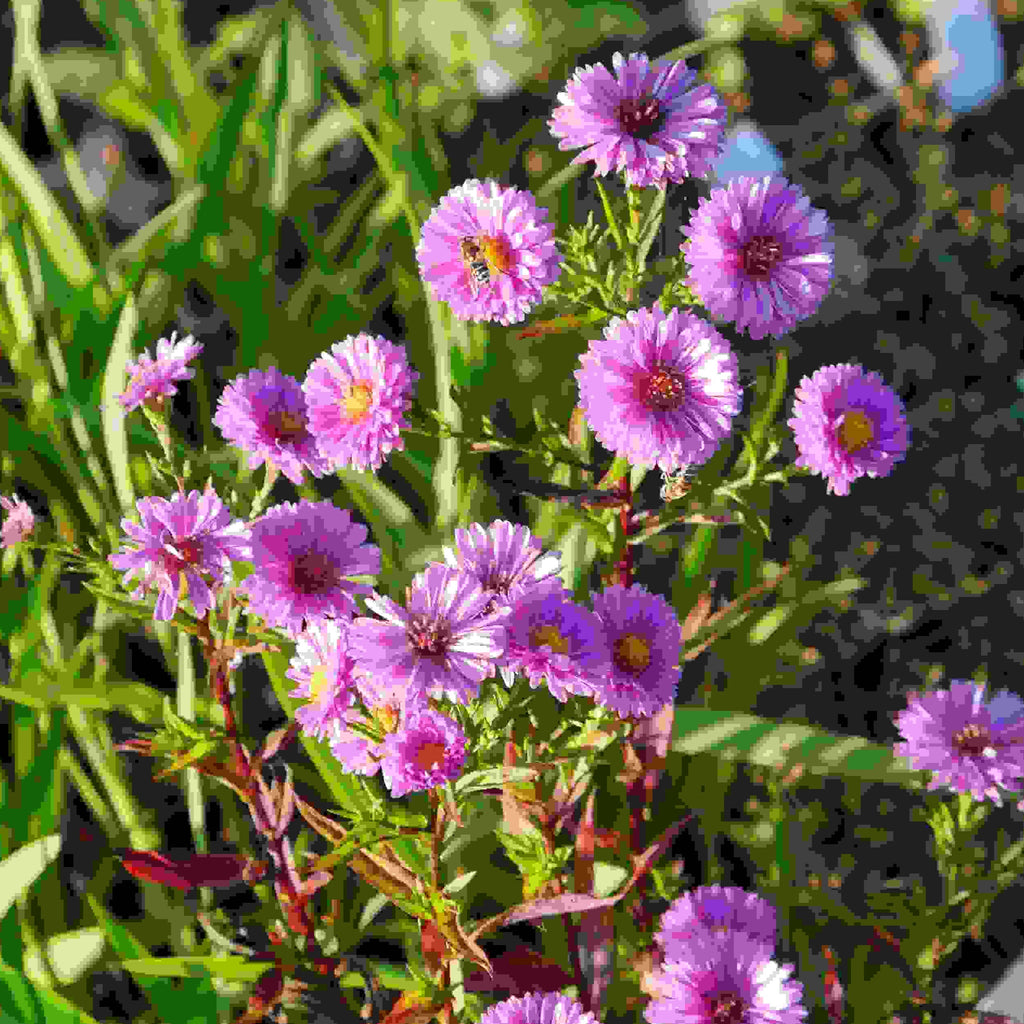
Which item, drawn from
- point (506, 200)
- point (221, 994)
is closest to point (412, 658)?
point (506, 200)

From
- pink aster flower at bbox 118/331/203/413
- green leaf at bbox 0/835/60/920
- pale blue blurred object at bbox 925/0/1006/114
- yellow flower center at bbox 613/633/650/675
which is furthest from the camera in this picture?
pale blue blurred object at bbox 925/0/1006/114

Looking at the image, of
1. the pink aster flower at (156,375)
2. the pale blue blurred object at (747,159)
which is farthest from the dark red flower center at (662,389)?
the pale blue blurred object at (747,159)

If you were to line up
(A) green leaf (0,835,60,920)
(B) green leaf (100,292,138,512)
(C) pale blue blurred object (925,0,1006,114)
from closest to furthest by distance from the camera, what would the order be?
(A) green leaf (0,835,60,920), (B) green leaf (100,292,138,512), (C) pale blue blurred object (925,0,1006,114)

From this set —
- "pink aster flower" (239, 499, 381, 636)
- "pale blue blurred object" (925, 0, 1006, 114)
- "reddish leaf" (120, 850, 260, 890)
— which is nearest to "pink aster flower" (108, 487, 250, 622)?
"pink aster flower" (239, 499, 381, 636)

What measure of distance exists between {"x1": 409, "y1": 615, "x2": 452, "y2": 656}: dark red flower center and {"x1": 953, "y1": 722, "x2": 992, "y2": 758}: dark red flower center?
1.42ft

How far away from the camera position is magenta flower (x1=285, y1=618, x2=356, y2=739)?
62 cm

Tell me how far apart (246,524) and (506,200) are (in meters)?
0.24

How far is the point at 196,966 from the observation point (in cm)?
84

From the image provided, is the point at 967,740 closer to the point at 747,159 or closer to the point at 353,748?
the point at 353,748

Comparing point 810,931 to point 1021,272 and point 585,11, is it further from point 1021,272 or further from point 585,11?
point 585,11

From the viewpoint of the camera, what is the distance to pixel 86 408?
1192 mm

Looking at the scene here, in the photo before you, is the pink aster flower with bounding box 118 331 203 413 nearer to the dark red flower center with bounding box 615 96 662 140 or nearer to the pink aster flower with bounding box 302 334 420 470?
the pink aster flower with bounding box 302 334 420 470

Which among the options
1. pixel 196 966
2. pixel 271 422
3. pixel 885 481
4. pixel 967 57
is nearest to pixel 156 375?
pixel 271 422

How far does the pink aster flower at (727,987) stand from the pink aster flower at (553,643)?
0.19 m
